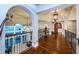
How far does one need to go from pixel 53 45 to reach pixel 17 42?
59 centimetres

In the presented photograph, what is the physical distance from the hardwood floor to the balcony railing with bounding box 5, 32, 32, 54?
0.12 metres

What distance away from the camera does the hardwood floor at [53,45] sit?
6.48 ft

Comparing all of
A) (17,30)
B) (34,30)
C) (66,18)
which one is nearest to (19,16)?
(17,30)

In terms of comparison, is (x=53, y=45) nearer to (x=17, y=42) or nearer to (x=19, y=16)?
(x=17, y=42)

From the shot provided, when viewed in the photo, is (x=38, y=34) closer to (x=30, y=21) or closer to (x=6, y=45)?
(x=30, y=21)

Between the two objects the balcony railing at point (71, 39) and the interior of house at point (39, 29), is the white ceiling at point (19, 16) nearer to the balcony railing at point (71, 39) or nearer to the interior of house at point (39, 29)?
the interior of house at point (39, 29)

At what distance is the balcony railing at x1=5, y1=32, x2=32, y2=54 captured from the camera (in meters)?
1.94

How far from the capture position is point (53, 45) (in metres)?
1.99

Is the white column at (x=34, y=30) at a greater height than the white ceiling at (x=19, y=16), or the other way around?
the white ceiling at (x=19, y=16)

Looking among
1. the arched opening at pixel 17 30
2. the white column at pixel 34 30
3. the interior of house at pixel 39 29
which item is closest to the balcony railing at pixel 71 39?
the interior of house at pixel 39 29

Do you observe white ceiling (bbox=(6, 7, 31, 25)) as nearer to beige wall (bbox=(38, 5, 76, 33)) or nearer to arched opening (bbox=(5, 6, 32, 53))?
arched opening (bbox=(5, 6, 32, 53))

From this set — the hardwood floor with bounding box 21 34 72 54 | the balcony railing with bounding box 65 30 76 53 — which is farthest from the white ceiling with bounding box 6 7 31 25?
the balcony railing with bounding box 65 30 76 53
